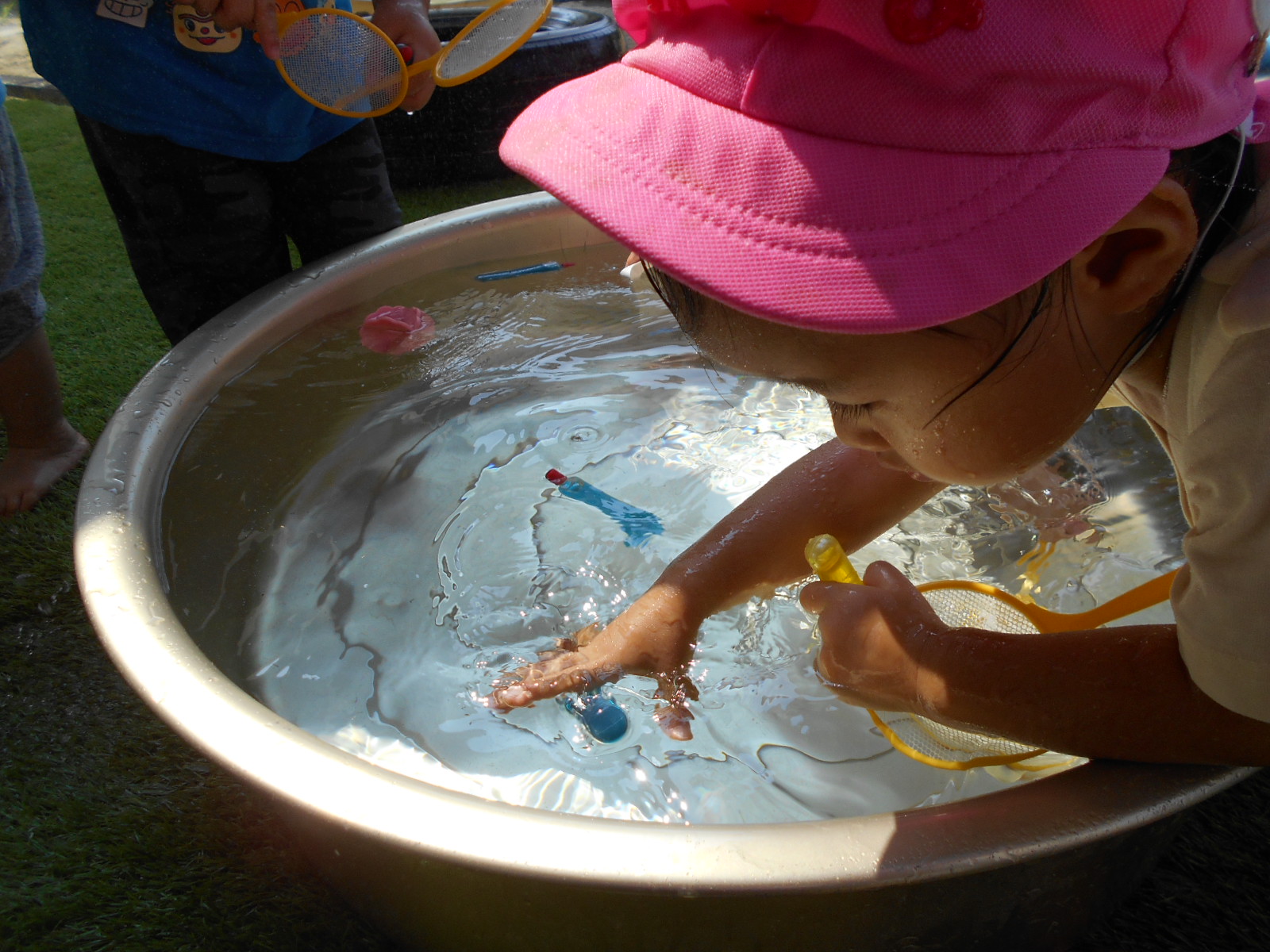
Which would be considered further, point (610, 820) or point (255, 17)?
point (255, 17)

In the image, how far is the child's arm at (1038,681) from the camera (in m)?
0.60

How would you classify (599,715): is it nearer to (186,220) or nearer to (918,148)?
(918,148)

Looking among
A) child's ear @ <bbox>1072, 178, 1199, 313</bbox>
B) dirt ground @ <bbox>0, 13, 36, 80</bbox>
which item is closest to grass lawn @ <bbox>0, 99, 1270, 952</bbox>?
child's ear @ <bbox>1072, 178, 1199, 313</bbox>

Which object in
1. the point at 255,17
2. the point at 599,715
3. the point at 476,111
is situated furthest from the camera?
the point at 476,111

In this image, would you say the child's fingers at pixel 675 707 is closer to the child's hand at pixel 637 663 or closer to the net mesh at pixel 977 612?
the child's hand at pixel 637 663

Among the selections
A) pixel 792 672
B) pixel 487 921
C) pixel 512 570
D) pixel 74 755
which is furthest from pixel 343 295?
pixel 487 921

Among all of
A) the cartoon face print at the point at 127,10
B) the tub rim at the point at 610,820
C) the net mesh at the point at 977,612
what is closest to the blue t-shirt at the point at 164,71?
the cartoon face print at the point at 127,10

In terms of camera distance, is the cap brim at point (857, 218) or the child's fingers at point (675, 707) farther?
the child's fingers at point (675, 707)

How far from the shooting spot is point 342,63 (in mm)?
1229

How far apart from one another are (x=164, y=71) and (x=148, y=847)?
37.4 inches

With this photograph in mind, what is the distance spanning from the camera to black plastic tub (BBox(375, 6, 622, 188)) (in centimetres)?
243

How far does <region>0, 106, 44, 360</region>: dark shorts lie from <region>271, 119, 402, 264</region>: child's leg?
1.20 ft

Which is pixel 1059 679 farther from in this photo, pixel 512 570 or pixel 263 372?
pixel 263 372

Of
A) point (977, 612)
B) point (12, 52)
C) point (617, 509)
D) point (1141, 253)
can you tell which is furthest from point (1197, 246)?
point (12, 52)
